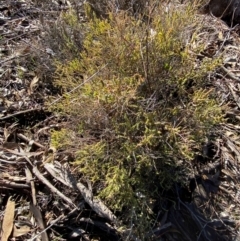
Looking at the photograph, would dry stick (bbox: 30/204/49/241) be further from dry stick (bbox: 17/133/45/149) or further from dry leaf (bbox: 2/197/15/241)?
dry stick (bbox: 17/133/45/149)

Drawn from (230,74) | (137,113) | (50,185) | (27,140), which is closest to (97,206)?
(50,185)

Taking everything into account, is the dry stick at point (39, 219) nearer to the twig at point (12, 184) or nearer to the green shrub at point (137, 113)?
the twig at point (12, 184)

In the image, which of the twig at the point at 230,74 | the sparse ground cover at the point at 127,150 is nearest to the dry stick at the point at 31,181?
the sparse ground cover at the point at 127,150

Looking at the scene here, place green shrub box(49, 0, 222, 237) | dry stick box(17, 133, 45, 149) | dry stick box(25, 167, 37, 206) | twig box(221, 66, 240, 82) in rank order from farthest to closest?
twig box(221, 66, 240, 82) → dry stick box(17, 133, 45, 149) → dry stick box(25, 167, 37, 206) → green shrub box(49, 0, 222, 237)

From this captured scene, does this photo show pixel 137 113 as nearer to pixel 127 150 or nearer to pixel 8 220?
pixel 127 150

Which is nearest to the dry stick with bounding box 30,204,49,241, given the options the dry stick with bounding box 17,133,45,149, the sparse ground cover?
the sparse ground cover

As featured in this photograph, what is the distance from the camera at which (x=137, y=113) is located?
2.05 meters

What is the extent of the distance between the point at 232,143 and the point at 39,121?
1290mm

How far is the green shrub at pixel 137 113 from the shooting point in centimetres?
202

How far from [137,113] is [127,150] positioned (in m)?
0.21

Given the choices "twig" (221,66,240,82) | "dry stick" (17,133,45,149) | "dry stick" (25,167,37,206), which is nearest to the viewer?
"dry stick" (25,167,37,206)

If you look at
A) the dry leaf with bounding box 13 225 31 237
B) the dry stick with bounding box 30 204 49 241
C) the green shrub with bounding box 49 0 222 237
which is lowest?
the dry leaf with bounding box 13 225 31 237

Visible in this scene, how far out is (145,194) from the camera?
6.76ft

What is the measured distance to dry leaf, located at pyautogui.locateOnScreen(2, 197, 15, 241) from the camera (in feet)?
6.82
